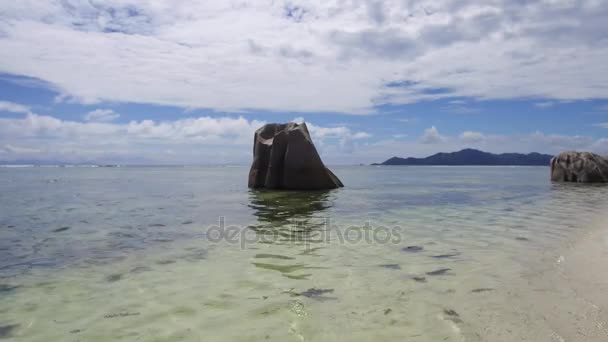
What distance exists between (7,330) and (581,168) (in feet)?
133

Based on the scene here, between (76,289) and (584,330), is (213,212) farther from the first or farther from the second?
(584,330)

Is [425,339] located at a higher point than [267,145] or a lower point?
lower

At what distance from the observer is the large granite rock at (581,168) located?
33.7 m

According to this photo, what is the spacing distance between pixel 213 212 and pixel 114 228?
418cm

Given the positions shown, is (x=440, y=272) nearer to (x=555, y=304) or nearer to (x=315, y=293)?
(x=555, y=304)

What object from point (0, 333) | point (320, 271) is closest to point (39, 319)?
point (0, 333)

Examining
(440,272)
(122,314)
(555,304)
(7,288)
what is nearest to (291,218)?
(440,272)

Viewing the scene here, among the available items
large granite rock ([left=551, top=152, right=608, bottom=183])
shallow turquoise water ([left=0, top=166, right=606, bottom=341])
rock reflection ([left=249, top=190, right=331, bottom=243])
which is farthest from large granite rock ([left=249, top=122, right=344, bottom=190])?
large granite rock ([left=551, top=152, right=608, bottom=183])

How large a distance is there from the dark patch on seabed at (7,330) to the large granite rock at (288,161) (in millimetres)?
19706

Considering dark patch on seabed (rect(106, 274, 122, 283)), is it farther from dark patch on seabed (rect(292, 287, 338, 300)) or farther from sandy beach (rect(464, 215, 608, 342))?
sandy beach (rect(464, 215, 608, 342))

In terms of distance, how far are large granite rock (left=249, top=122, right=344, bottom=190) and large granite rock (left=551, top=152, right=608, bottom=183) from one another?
75.6 feet

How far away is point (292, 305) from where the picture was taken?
16.5 ft

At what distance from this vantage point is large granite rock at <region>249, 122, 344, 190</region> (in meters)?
24.1

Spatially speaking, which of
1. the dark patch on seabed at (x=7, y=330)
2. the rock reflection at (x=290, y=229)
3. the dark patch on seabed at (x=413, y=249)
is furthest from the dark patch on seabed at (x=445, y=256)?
the dark patch on seabed at (x=7, y=330)
